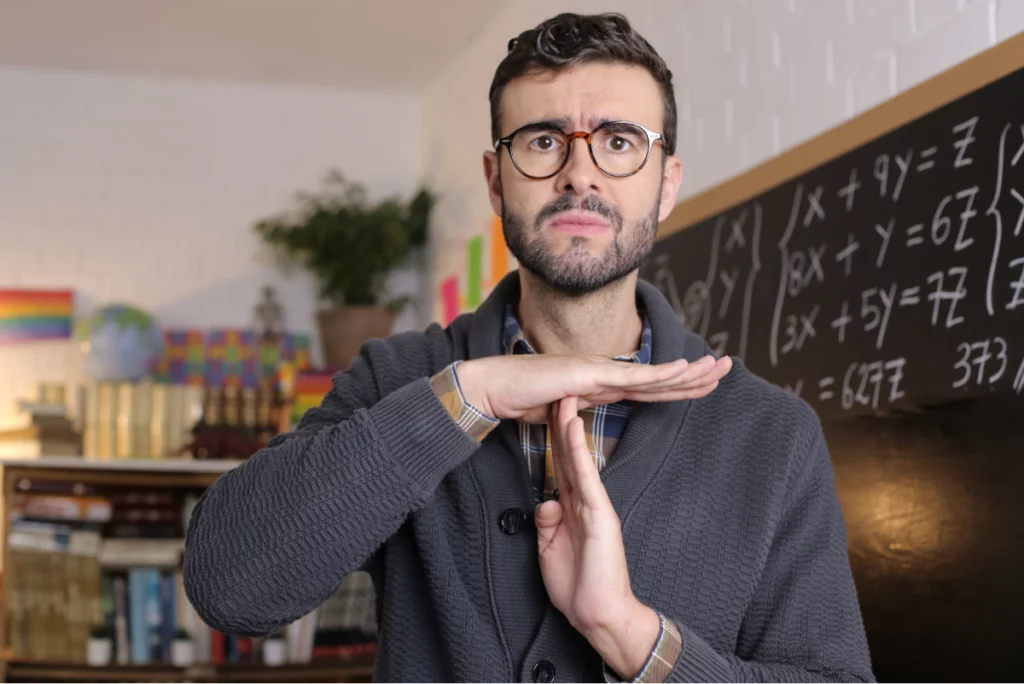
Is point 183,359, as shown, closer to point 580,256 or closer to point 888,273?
point 888,273

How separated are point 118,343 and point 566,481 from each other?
372 centimetres

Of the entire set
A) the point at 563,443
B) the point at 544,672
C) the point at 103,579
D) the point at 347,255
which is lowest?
the point at 103,579

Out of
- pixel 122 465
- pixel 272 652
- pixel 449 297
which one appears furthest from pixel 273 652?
pixel 449 297

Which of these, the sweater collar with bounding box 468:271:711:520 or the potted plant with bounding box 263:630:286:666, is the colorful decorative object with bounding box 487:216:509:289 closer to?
the potted plant with bounding box 263:630:286:666

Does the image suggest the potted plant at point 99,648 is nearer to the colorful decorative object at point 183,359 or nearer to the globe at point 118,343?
the globe at point 118,343

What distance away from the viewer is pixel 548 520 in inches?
46.5

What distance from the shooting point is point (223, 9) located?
165 inches

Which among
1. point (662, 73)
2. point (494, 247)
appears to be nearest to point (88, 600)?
point (494, 247)

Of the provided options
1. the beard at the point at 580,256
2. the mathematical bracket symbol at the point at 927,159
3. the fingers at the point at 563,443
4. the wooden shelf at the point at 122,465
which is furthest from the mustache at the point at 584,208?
the wooden shelf at the point at 122,465

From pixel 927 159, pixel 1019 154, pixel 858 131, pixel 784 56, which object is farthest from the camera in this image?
pixel 784 56

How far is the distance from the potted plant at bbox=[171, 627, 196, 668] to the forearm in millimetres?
2485

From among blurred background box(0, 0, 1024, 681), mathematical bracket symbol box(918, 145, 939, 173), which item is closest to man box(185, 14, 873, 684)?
mathematical bracket symbol box(918, 145, 939, 173)

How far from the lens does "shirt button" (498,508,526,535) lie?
4.07 ft

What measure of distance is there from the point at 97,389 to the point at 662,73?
3.36 m
